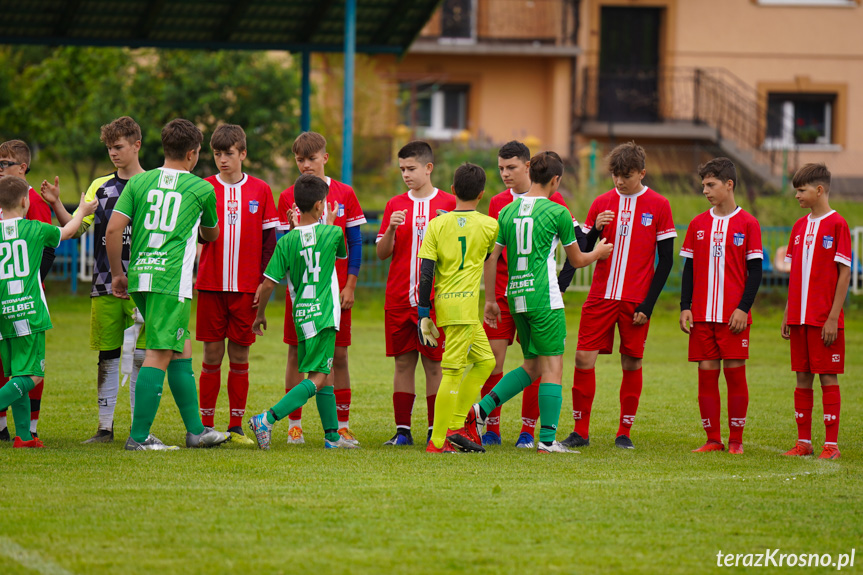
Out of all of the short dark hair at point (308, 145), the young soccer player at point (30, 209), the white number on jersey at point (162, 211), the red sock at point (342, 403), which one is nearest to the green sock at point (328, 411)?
the red sock at point (342, 403)

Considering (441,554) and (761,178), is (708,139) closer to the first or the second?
(761,178)

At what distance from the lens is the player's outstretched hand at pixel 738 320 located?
709 centimetres

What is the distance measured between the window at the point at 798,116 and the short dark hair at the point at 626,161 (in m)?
23.4

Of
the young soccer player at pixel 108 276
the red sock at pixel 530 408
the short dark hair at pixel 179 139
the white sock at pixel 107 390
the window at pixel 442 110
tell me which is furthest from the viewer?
the window at pixel 442 110

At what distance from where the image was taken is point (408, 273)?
7.37 meters

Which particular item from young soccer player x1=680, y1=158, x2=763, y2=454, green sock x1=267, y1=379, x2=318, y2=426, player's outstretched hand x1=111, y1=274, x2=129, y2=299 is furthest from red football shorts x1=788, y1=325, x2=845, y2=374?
player's outstretched hand x1=111, y1=274, x2=129, y2=299

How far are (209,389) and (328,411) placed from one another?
39.5 inches

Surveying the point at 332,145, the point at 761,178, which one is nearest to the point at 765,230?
the point at 761,178

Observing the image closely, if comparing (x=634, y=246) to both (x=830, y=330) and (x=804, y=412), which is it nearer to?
(x=830, y=330)

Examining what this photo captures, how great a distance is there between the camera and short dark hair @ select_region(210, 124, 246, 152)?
7066 mm

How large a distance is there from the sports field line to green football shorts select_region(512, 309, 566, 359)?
372 cm

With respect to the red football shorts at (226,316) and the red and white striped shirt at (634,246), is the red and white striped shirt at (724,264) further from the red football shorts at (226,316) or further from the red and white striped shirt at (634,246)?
the red football shorts at (226,316)

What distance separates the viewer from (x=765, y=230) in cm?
1862

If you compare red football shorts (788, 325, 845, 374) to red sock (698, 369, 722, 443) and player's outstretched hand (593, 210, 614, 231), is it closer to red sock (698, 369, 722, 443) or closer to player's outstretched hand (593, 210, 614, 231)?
red sock (698, 369, 722, 443)
